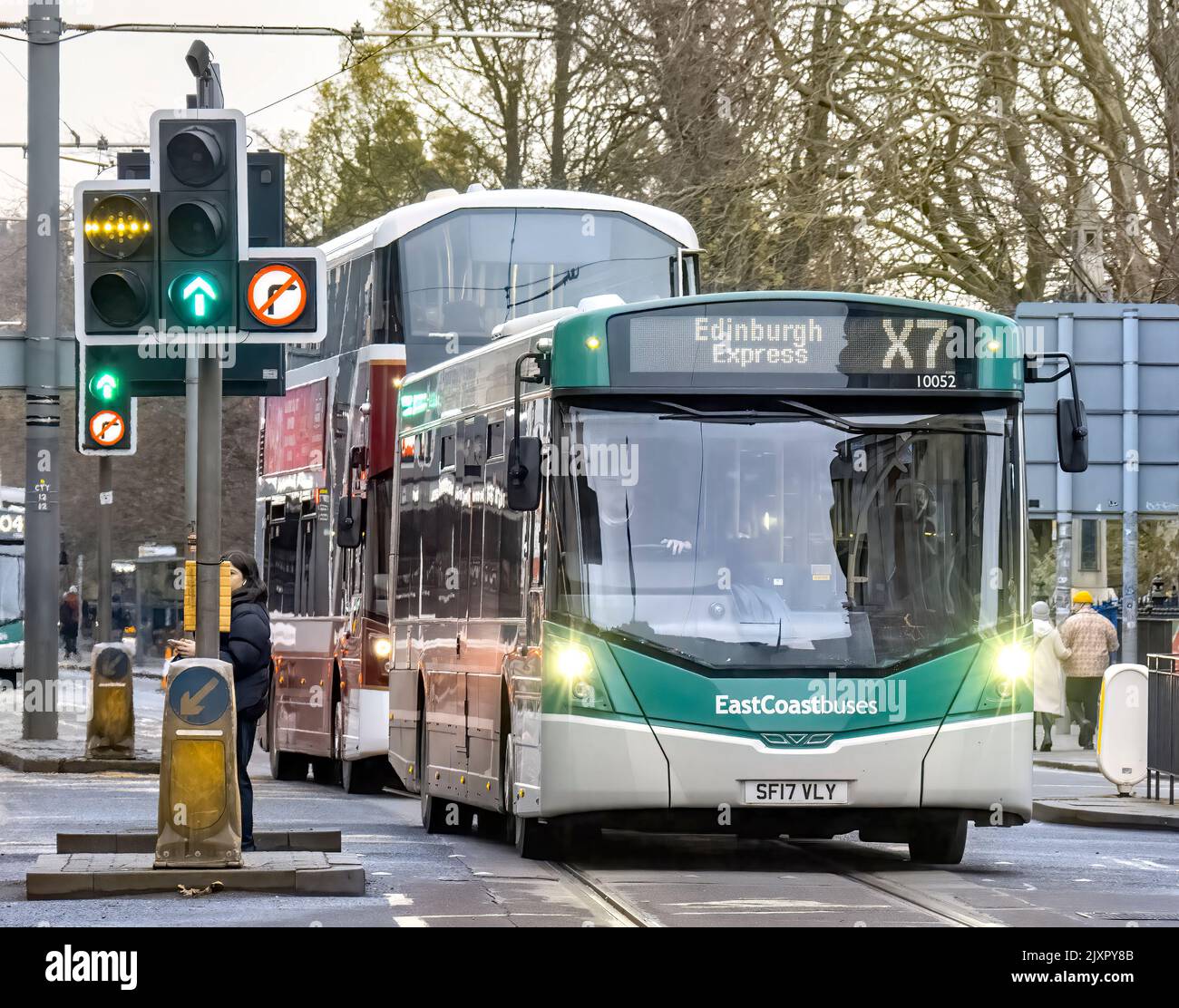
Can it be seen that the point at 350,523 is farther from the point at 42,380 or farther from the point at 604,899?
the point at 604,899

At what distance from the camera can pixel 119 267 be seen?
40.0ft

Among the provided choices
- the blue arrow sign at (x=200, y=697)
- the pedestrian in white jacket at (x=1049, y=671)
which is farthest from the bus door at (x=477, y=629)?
the pedestrian in white jacket at (x=1049, y=671)

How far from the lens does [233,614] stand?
46.3 ft

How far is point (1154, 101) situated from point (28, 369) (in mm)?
12784

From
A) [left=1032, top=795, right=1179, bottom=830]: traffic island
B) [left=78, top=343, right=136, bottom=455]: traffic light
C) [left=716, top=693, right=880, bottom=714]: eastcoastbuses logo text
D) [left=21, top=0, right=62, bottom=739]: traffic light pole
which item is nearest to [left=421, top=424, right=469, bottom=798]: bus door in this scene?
[left=716, top=693, right=880, bottom=714]: eastcoastbuses logo text

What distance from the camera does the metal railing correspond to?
19438 mm

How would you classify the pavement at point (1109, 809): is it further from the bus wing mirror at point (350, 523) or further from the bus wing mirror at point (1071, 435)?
the bus wing mirror at point (350, 523)

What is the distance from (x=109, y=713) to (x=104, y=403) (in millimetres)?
2841

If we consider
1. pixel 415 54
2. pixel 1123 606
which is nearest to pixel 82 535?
pixel 415 54

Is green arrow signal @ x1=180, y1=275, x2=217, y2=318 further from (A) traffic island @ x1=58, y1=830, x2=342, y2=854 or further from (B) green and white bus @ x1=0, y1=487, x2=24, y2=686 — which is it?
(B) green and white bus @ x1=0, y1=487, x2=24, y2=686

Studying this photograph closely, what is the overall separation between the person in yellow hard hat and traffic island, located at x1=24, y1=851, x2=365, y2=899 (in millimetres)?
16590

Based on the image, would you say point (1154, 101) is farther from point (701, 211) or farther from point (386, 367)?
point (386, 367)

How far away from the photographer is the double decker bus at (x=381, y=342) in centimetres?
2172

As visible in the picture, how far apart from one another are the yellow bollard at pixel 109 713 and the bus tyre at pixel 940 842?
10.6 metres
